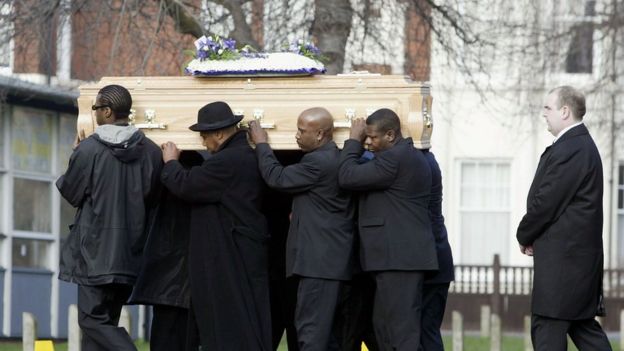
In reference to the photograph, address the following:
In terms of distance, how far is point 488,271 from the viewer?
3078cm

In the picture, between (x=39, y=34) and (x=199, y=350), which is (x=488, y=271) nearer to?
(x=39, y=34)

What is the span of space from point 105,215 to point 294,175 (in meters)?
1.32

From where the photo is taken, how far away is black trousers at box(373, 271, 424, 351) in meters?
11.7

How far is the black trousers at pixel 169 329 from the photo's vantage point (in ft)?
41.0

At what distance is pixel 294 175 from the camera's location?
11.8 m

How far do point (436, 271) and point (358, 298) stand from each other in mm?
716

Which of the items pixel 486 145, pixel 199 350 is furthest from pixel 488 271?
pixel 199 350

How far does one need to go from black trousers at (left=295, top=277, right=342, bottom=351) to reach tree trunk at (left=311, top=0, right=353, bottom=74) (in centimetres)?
827

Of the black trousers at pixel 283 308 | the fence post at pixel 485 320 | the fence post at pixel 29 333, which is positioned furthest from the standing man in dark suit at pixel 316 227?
the fence post at pixel 485 320

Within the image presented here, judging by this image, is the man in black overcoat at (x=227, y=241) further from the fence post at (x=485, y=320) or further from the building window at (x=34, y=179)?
the fence post at (x=485, y=320)

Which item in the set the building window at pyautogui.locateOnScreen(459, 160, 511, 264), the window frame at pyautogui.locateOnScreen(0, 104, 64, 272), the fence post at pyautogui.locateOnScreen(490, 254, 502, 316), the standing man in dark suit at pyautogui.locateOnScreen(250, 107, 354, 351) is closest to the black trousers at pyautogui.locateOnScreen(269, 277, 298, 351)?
the standing man in dark suit at pyautogui.locateOnScreen(250, 107, 354, 351)

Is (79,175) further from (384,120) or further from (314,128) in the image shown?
(384,120)

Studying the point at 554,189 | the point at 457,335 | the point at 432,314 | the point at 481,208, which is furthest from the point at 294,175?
the point at 481,208

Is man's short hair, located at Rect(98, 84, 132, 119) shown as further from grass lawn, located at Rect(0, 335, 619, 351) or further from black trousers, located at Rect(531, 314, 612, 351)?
grass lawn, located at Rect(0, 335, 619, 351)
